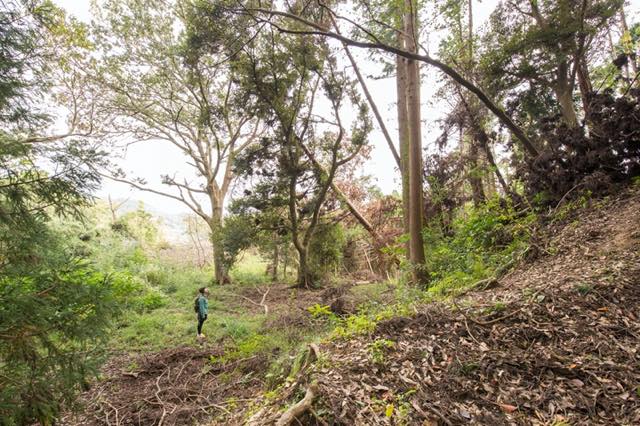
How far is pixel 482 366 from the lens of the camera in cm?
233

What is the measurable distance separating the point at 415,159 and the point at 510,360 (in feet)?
13.6

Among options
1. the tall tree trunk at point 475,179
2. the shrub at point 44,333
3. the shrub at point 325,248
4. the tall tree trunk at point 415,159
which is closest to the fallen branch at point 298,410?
the shrub at point 44,333

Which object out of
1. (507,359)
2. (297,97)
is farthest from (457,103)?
(507,359)

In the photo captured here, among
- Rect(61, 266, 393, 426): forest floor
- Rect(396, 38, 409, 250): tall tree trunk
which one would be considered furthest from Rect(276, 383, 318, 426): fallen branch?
Rect(396, 38, 409, 250): tall tree trunk

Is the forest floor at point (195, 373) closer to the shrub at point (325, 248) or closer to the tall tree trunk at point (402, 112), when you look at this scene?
the tall tree trunk at point (402, 112)

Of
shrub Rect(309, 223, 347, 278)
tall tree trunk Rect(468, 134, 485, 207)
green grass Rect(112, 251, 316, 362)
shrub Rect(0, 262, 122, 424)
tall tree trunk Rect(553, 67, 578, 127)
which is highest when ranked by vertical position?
tall tree trunk Rect(553, 67, 578, 127)

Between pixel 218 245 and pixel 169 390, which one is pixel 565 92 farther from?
pixel 218 245

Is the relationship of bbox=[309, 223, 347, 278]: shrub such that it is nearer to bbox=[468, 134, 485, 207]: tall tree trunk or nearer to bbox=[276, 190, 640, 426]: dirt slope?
bbox=[468, 134, 485, 207]: tall tree trunk

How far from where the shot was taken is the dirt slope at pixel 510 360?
195 centimetres

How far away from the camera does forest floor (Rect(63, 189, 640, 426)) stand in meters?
1.98

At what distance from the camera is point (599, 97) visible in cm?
553

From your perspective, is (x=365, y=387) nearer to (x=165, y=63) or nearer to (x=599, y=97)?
(x=599, y=97)

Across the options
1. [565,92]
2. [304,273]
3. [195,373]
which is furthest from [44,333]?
[565,92]

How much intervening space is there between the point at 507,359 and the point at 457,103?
28.5 feet
